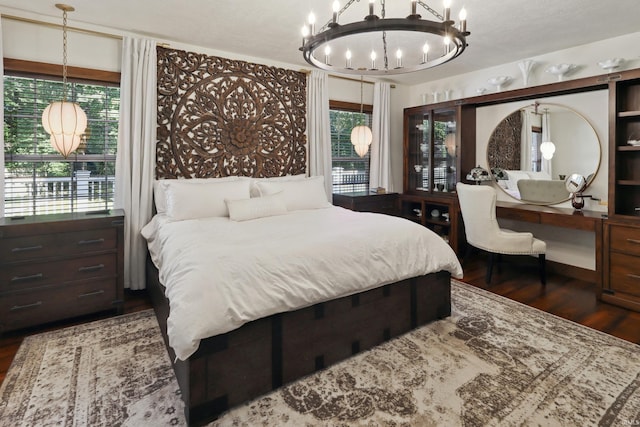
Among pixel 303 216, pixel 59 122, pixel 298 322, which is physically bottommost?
pixel 298 322

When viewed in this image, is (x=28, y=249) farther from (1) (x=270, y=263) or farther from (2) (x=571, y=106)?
(2) (x=571, y=106)

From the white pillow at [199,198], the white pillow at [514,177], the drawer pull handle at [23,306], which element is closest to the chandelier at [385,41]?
the white pillow at [199,198]

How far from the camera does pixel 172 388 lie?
6.34ft

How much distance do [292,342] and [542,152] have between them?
3729mm

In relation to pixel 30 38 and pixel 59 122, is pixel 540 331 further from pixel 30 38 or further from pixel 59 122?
pixel 30 38

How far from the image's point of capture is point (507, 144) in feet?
14.3

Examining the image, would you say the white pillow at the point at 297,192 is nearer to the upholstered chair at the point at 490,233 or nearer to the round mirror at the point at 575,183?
the upholstered chair at the point at 490,233

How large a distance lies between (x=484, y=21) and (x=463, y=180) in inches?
82.2

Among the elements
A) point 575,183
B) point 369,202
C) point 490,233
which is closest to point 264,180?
point 369,202

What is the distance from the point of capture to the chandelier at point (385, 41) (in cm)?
170

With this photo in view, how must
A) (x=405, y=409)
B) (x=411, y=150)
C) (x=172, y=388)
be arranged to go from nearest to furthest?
(x=405, y=409) < (x=172, y=388) < (x=411, y=150)

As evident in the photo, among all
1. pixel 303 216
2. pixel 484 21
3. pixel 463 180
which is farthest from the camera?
pixel 463 180

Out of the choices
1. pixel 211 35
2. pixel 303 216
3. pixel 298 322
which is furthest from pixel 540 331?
pixel 211 35

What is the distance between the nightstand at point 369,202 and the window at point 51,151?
268 cm
